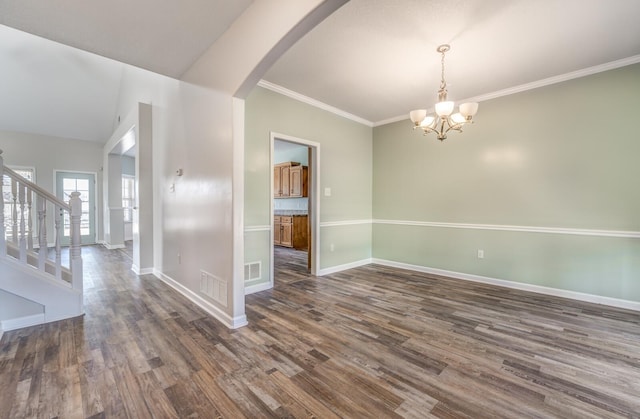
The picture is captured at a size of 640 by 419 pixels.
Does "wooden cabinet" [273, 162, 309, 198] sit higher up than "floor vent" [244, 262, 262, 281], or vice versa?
"wooden cabinet" [273, 162, 309, 198]

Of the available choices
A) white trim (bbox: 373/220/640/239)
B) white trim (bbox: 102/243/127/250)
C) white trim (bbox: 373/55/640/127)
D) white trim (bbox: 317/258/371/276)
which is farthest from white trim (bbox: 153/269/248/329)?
white trim (bbox: 373/55/640/127)

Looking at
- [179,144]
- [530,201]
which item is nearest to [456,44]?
[530,201]

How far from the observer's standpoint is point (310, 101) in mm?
4086

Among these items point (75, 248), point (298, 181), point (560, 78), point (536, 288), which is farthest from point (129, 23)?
point (536, 288)

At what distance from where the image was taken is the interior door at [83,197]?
6.88 meters

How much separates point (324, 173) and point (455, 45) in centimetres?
237

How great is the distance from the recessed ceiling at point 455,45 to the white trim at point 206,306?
2750 mm

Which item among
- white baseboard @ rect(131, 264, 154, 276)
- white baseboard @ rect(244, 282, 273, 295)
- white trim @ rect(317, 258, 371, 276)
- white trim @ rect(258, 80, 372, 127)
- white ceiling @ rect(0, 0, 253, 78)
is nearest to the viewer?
white ceiling @ rect(0, 0, 253, 78)

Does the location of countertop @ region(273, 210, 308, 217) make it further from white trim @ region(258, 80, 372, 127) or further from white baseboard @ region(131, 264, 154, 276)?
white baseboard @ region(131, 264, 154, 276)

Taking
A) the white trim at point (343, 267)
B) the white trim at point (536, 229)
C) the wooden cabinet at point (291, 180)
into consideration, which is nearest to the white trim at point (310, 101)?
the white trim at point (536, 229)

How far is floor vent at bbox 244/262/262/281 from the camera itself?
3.45 m

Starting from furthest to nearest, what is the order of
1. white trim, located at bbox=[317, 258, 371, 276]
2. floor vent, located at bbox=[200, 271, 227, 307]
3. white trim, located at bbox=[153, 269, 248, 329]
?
1. white trim, located at bbox=[317, 258, 371, 276]
2. floor vent, located at bbox=[200, 271, 227, 307]
3. white trim, located at bbox=[153, 269, 248, 329]

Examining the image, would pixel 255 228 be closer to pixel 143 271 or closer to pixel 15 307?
pixel 143 271

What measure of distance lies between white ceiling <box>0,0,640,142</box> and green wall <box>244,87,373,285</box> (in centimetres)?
38
